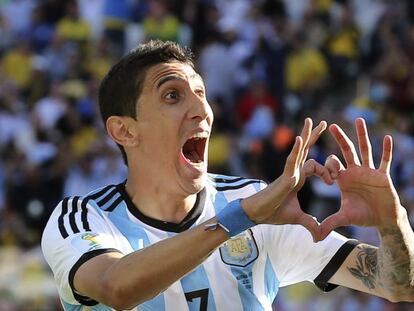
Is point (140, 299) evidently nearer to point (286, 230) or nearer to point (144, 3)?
point (286, 230)

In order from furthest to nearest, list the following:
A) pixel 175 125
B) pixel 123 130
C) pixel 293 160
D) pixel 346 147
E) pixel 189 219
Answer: pixel 123 130, pixel 189 219, pixel 175 125, pixel 346 147, pixel 293 160

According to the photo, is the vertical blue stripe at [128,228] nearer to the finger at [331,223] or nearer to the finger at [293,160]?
the finger at [331,223]

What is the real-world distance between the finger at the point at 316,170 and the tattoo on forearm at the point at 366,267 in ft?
1.97

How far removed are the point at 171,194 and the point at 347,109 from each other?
332 inches

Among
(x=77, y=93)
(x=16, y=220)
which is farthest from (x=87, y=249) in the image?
(x=77, y=93)

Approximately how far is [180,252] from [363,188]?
2.68 ft

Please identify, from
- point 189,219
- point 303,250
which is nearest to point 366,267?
point 303,250

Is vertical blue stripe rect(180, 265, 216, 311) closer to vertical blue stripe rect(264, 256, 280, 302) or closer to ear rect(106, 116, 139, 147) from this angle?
vertical blue stripe rect(264, 256, 280, 302)

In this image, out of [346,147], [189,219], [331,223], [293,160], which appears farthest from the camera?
[189,219]

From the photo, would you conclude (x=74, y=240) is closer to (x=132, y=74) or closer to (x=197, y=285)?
(x=197, y=285)

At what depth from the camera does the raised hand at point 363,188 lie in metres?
4.35

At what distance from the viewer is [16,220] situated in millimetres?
13891

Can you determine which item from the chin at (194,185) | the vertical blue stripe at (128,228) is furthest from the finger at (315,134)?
the vertical blue stripe at (128,228)

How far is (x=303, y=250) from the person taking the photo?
4941 millimetres
